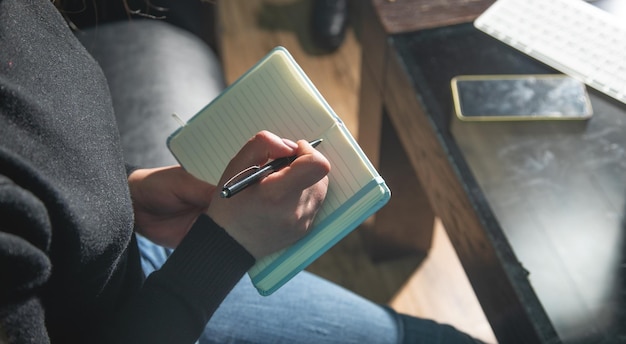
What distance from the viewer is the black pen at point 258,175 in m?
0.58

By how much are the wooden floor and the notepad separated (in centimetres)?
58

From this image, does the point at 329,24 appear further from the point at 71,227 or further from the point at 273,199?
the point at 71,227

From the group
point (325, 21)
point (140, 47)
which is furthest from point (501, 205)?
point (325, 21)

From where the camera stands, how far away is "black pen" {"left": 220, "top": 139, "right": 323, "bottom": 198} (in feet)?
1.90

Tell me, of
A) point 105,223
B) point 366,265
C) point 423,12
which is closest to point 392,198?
point 366,265

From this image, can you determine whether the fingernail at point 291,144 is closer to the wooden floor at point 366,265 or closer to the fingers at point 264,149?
the fingers at point 264,149

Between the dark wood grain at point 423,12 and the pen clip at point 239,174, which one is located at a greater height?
the pen clip at point 239,174

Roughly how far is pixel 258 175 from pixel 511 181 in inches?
12.0

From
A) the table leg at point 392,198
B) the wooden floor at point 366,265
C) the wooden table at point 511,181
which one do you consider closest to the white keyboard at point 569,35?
the wooden table at point 511,181

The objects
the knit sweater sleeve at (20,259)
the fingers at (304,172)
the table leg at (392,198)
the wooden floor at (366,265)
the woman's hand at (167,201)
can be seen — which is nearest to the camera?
the knit sweater sleeve at (20,259)

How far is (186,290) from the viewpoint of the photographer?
2.03 feet

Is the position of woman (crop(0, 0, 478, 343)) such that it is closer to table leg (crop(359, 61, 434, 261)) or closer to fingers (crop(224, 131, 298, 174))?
fingers (crop(224, 131, 298, 174))

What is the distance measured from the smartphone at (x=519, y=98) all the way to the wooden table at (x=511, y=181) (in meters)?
0.01

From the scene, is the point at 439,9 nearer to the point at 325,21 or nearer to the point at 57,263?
the point at 57,263
